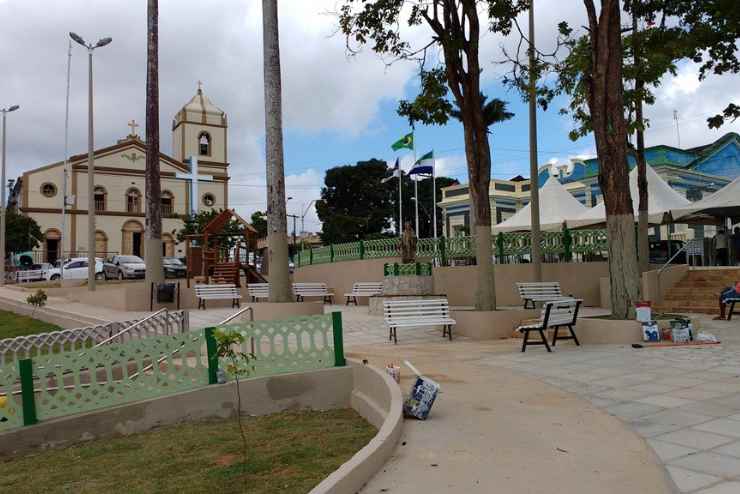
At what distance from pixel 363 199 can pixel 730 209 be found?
40706 mm

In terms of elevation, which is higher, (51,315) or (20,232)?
(20,232)

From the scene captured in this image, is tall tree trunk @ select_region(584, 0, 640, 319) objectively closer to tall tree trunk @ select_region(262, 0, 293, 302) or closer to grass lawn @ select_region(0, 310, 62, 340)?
tall tree trunk @ select_region(262, 0, 293, 302)

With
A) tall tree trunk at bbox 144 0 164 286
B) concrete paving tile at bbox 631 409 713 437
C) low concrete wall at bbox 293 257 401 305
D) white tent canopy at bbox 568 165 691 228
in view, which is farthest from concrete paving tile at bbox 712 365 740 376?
tall tree trunk at bbox 144 0 164 286

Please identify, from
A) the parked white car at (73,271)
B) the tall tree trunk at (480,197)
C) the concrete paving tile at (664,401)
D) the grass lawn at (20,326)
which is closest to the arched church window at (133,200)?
the parked white car at (73,271)

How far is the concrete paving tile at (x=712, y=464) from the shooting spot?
3.86 m

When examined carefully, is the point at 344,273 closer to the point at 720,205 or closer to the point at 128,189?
the point at 720,205

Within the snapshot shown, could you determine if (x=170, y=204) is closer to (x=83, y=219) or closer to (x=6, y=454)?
(x=83, y=219)

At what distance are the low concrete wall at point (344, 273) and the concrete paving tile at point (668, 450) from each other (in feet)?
49.0

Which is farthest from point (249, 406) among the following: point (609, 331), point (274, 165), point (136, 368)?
point (274, 165)

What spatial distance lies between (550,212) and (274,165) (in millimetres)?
13622

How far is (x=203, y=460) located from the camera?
5.17 m

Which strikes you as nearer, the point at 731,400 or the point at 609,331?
the point at 731,400

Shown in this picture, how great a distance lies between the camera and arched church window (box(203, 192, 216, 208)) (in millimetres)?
59900

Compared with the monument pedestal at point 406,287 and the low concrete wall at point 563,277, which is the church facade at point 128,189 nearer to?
the monument pedestal at point 406,287
